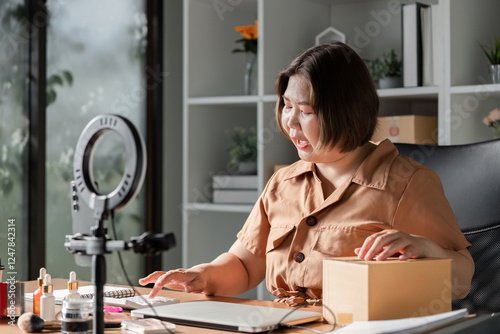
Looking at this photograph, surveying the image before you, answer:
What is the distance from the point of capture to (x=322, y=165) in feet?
5.38

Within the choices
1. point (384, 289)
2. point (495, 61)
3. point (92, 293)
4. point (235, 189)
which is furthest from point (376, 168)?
point (235, 189)

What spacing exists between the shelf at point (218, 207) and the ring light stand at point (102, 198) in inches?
74.8

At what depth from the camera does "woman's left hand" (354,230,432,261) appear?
1205 millimetres

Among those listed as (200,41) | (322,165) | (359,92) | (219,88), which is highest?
(200,41)

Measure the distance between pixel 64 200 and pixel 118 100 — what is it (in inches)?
22.6

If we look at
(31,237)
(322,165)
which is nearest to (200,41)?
(31,237)

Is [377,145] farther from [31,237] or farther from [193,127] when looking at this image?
[31,237]

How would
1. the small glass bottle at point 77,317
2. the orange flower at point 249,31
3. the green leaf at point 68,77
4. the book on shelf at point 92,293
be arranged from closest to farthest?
1. the small glass bottle at point 77,317
2. the book on shelf at point 92,293
3. the orange flower at point 249,31
4. the green leaf at point 68,77

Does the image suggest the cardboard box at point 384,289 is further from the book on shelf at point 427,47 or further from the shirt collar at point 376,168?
the book on shelf at point 427,47

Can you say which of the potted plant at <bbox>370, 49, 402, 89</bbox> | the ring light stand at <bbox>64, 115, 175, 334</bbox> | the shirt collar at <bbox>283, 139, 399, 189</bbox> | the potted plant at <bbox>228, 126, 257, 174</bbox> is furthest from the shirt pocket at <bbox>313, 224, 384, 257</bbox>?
the potted plant at <bbox>228, 126, 257, 174</bbox>

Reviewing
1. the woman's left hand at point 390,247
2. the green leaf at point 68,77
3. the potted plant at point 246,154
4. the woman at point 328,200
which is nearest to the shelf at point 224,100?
the potted plant at point 246,154

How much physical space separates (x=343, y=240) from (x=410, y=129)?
3.65 feet

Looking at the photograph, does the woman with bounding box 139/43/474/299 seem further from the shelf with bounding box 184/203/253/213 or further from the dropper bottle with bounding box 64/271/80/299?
the shelf with bounding box 184/203/253/213

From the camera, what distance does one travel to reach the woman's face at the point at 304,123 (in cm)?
157
